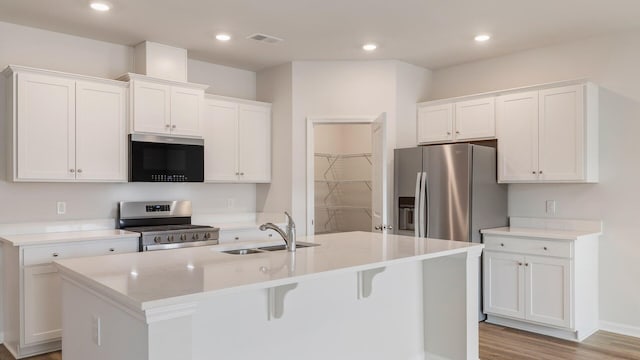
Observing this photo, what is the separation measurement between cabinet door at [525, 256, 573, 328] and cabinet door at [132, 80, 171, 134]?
346 centimetres

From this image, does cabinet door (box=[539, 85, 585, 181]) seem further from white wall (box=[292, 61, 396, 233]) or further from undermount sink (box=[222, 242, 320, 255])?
undermount sink (box=[222, 242, 320, 255])

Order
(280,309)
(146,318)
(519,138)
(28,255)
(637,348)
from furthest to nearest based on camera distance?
Answer: (519,138) → (637,348) → (28,255) → (280,309) → (146,318)

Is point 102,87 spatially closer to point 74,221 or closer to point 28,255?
point 74,221

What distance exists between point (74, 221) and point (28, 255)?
752mm

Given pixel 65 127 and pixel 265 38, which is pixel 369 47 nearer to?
pixel 265 38

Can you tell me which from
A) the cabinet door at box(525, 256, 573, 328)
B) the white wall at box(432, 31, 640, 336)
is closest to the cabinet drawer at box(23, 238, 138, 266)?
the cabinet door at box(525, 256, 573, 328)

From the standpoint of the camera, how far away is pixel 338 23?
4.03 metres

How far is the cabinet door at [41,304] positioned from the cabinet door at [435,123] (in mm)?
3701

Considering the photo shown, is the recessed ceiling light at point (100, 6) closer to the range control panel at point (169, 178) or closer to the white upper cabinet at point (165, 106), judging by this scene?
the white upper cabinet at point (165, 106)

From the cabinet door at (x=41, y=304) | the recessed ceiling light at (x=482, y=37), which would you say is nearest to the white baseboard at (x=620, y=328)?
the recessed ceiling light at (x=482, y=37)

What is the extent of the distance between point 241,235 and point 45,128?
1.95 m

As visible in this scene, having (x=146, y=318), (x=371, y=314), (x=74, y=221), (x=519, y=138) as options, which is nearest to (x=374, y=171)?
(x=519, y=138)

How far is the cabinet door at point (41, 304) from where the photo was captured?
3580 mm

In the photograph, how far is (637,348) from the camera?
12.6 feet
